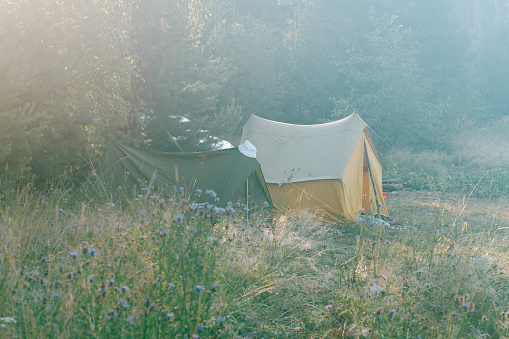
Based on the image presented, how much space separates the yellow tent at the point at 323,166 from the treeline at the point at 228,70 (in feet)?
10.1

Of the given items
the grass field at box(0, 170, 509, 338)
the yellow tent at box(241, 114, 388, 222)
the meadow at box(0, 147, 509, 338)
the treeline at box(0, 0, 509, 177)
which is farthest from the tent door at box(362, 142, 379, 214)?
the treeline at box(0, 0, 509, 177)

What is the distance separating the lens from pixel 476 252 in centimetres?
430

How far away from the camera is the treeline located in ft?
23.1

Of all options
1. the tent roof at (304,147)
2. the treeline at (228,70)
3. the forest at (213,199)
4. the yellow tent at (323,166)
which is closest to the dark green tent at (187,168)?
the forest at (213,199)

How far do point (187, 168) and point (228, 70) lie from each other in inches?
500

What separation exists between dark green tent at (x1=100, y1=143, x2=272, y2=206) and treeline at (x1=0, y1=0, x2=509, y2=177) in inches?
30.8

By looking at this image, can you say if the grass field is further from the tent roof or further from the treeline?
the tent roof

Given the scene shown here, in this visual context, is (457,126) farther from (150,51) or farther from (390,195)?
(150,51)

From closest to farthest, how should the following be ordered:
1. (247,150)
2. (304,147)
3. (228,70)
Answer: (247,150) → (304,147) → (228,70)

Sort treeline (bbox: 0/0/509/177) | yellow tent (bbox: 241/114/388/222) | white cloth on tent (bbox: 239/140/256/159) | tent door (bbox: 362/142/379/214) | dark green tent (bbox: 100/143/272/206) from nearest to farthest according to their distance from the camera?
treeline (bbox: 0/0/509/177) → dark green tent (bbox: 100/143/272/206) → white cloth on tent (bbox: 239/140/256/159) → yellow tent (bbox: 241/114/388/222) → tent door (bbox: 362/142/379/214)

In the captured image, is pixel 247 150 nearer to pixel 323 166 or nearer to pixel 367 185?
pixel 323 166

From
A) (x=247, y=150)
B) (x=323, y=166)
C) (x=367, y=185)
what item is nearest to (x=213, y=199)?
(x=247, y=150)

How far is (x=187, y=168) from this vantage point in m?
7.71

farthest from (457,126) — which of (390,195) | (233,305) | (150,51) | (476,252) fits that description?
(233,305)
